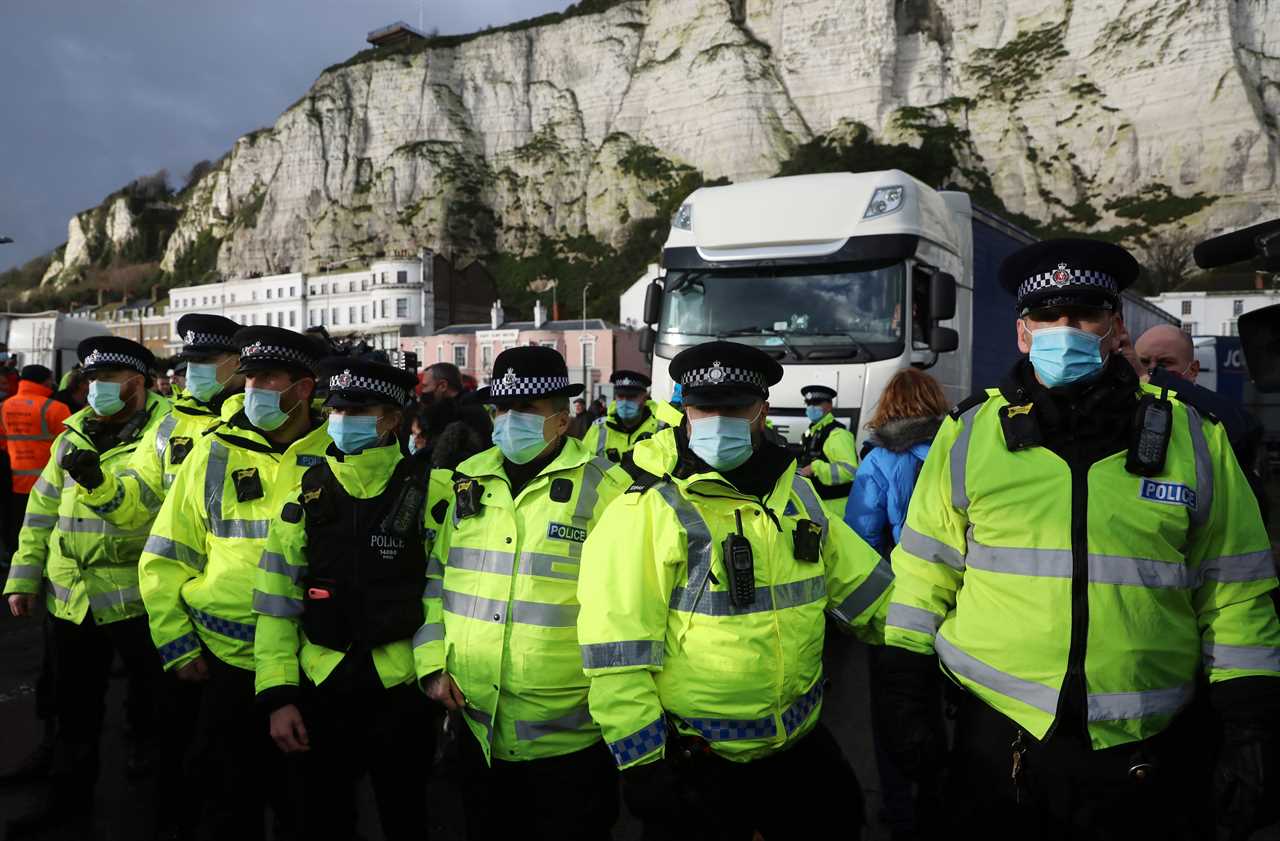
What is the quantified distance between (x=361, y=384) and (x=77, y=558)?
6.80ft

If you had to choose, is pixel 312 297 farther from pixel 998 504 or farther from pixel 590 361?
pixel 998 504

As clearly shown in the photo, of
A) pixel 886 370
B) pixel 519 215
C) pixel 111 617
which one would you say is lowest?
pixel 111 617

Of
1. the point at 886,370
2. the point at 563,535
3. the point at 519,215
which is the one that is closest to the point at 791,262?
the point at 886,370

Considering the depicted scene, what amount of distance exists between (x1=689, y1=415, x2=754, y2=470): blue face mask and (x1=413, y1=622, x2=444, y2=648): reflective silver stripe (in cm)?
117

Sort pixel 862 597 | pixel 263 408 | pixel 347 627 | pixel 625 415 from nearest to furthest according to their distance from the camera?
pixel 862 597 → pixel 347 627 → pixel 263 408 → pixel 625 415

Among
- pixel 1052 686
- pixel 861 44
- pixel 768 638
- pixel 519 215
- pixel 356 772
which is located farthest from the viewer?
pixel 519 215

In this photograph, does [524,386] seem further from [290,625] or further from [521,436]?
[290,625]

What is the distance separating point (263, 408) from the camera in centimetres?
333

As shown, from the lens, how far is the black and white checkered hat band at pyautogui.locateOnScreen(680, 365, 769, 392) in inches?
97.7

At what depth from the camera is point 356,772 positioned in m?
3.00

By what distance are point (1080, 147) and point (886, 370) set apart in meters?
75.9

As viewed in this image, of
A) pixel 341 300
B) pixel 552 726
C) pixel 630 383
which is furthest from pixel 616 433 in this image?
pixel 341 300

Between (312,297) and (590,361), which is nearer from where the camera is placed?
(590,361)

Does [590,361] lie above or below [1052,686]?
above
